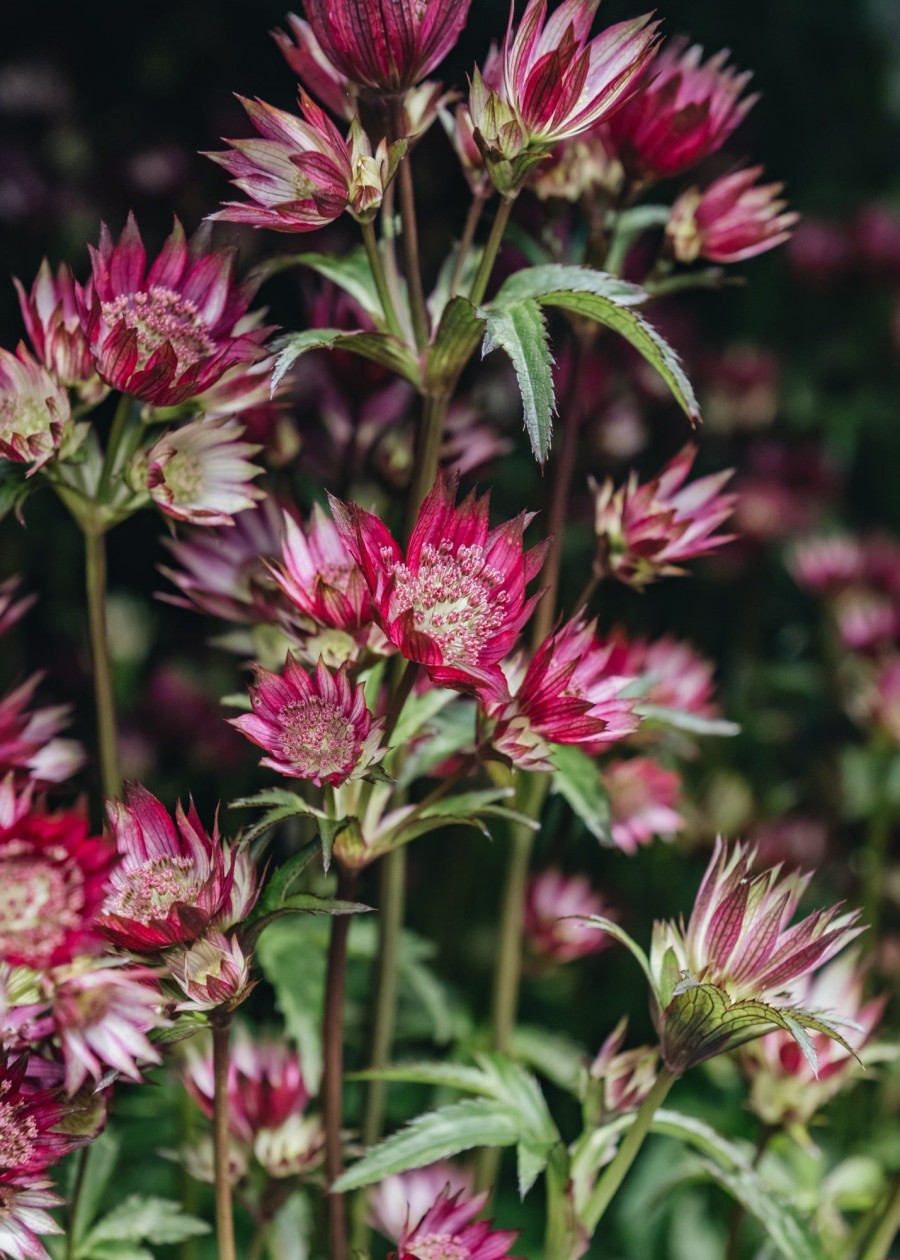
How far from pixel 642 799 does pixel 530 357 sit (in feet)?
1.43

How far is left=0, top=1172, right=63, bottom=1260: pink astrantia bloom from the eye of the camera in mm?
457

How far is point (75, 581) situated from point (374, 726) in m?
0.82

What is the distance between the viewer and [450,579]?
0.51 m

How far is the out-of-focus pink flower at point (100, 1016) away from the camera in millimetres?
427

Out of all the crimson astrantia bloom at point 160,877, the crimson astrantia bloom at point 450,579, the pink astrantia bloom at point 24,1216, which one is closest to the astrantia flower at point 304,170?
the crimson astrantia bloom at point 450,579

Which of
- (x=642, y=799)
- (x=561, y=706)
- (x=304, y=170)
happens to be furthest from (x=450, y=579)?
(x=642, y=799)

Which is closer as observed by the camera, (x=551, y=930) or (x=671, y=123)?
(x=671, y=123)

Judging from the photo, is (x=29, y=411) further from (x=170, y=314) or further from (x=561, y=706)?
(x=561, y=706)

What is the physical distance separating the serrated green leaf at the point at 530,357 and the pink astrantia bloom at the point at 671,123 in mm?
161

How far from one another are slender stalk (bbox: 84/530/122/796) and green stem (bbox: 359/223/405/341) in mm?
164

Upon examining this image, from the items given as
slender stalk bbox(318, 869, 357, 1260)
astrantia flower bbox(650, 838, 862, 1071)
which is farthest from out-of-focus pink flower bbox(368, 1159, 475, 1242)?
astrantia flower bbox(650, 838, 862, 1071)

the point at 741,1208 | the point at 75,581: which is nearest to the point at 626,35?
the point at 741,1208

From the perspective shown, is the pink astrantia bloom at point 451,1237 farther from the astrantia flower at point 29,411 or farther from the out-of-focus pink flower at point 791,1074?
Answer: the astrantia flower at point 29,411

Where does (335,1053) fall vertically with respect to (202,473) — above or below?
below
